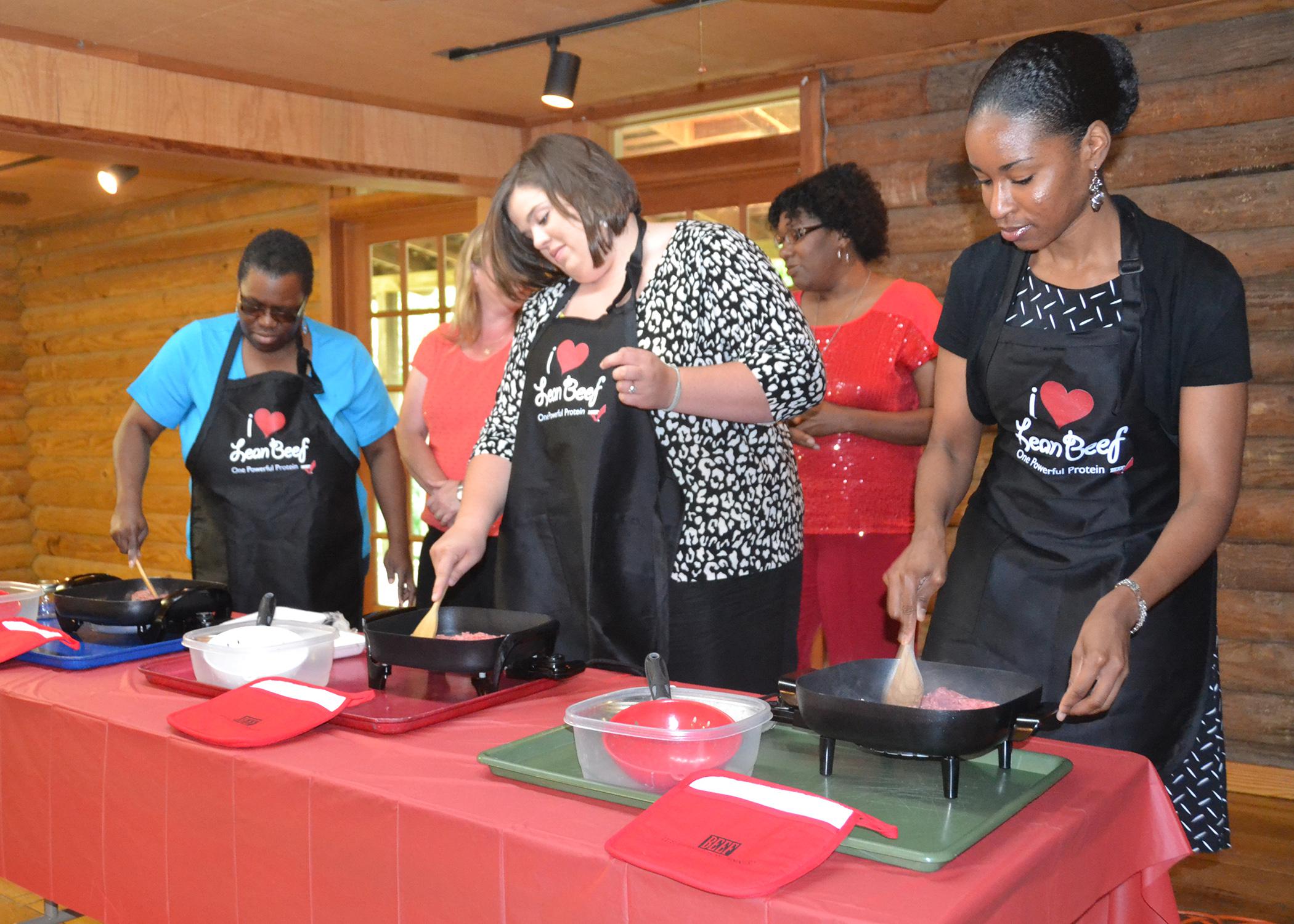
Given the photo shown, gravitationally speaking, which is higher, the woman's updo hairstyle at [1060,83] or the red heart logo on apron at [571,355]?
the woman's updo hairstyle at [1060,83]

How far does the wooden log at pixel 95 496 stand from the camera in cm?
689

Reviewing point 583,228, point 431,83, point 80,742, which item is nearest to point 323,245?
point 431,83

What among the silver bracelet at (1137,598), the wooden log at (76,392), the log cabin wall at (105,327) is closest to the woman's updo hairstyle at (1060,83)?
the silver bracelet at (1137,598)

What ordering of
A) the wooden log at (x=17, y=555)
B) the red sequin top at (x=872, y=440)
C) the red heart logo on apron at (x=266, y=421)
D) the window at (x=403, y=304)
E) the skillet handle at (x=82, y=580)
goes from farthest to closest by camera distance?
the wooden log at (x=17, y=555) → the window at (x=403, y=304) → the red sequin top at (x=872, y=440) → the red heart logo on apron at (x=266, y=421) → the skillet handle at (x=82, y=580)

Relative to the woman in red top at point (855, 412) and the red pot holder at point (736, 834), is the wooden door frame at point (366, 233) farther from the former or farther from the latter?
the red pot holder at point (736, 834)

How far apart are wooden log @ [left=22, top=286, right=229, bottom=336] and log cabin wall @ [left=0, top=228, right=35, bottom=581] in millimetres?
144

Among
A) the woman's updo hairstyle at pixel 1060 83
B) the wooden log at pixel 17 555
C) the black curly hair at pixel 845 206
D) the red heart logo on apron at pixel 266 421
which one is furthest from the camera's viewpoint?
the wooden log at pixel 17 555

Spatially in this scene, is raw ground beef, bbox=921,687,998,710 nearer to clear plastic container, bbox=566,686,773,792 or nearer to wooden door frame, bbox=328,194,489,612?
clear plastic container, bbox=566,686,773,792

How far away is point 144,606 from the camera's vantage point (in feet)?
6.14

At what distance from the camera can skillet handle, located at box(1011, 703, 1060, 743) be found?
114 centimetres

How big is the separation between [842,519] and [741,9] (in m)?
1.78

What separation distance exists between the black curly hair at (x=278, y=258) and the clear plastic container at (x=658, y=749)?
1800 millimetres

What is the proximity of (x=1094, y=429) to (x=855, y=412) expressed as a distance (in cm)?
118

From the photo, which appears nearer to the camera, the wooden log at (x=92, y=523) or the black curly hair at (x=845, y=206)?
the black curly hair at (x=845, y=206)
